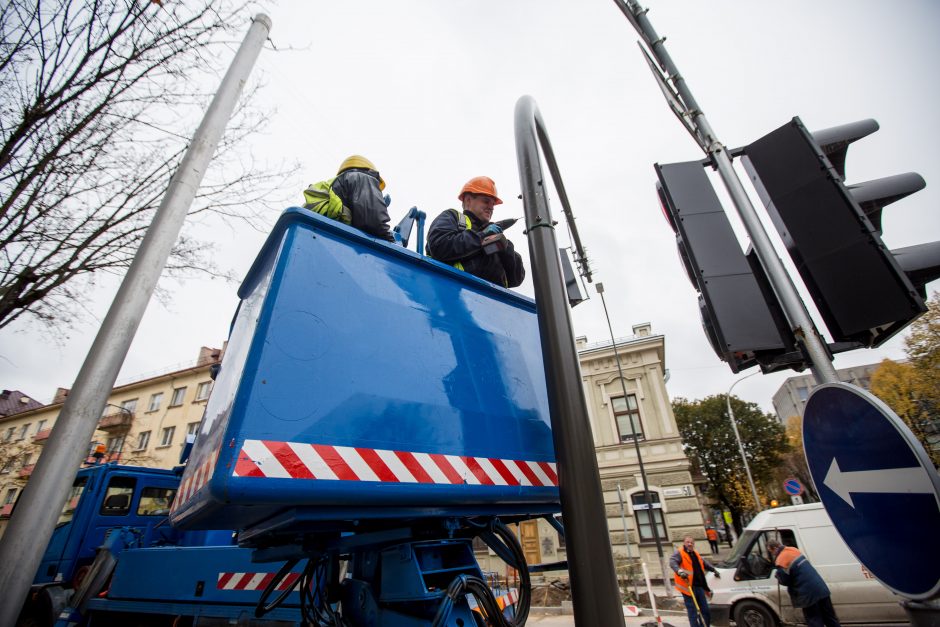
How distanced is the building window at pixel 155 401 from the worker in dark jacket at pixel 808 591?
31941 mm

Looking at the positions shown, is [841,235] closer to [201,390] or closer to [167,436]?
[201,390]

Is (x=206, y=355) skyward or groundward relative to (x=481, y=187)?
skyward

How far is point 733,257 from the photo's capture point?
2594mm

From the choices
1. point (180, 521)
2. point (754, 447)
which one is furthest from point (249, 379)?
point (754, 447)

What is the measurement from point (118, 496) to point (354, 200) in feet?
21.6

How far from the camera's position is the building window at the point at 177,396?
25495mm

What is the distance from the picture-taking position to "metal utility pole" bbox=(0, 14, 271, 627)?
1.87m

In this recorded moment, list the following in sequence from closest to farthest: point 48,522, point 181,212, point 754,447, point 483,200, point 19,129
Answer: point 48,522 < point 181,212 < point 483,200 < point 19,129 < point 754,447

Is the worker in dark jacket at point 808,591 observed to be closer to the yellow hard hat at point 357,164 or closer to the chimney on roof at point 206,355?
the yellow hard hat at point 357,164

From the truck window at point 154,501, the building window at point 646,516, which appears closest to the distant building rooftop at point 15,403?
the truck window at point 154,501

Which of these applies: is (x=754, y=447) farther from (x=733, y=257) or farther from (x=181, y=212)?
(x=181, y=212)

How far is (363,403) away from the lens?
1633 mm

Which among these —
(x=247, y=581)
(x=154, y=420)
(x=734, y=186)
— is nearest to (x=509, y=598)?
(x=247, y=581)

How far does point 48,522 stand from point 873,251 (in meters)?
4.45
